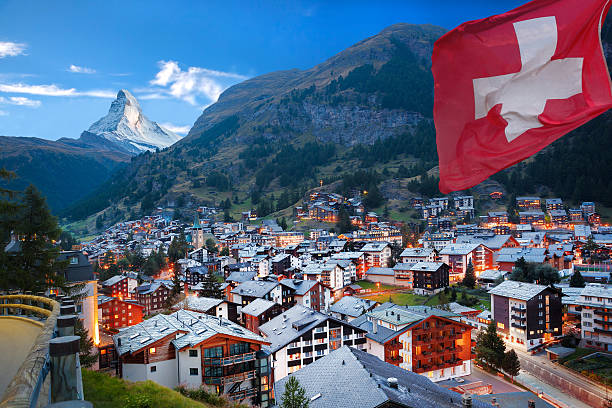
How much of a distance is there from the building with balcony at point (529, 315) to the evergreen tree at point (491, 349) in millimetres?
8192

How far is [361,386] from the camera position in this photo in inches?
654

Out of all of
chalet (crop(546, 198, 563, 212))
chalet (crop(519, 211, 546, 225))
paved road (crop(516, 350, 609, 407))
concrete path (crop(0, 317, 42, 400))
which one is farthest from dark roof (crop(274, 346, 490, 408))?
chalet (crop(546, 198, 563, 212))

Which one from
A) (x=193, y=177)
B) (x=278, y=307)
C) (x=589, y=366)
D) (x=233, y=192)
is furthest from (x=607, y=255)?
(x=193, y=177)

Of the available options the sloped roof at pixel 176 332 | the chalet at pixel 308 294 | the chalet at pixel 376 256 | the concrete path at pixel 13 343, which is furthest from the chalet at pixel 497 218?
the concrete path at pixel 13 343

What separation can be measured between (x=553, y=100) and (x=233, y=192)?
169339mm

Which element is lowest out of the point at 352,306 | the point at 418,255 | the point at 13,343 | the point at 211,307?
the point at 352,306

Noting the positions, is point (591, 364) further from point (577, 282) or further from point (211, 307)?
point (211, 307)

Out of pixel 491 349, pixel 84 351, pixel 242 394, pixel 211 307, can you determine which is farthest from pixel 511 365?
pixel 84 351

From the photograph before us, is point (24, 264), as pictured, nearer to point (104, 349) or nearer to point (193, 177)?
point (104, 349)

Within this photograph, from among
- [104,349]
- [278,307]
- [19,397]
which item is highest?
[19,397]

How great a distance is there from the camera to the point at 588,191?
10906 centimetres

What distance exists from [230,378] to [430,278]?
44248 millimetres

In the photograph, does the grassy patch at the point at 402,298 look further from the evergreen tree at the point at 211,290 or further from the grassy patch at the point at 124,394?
the grassy patch at the point at 124,394

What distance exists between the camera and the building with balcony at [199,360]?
2209 centimetres
